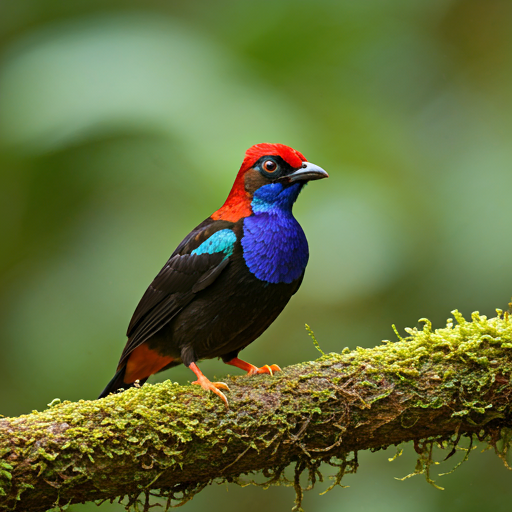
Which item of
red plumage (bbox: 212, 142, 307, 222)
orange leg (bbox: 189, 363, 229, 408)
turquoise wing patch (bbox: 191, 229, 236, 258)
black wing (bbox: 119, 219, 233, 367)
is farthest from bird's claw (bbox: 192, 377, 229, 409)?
red plumage (bbox: 212, 142, 307, 222)

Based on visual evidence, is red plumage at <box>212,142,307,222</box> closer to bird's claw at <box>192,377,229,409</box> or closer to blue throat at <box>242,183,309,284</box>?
blue throat at <box>242,183,309,284</box>

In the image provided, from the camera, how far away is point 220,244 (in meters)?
2.99

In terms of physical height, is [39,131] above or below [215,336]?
above

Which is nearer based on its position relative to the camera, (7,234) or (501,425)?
(501,425)

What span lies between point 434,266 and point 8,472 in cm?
382

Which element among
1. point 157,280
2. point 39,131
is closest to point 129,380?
point 157,280

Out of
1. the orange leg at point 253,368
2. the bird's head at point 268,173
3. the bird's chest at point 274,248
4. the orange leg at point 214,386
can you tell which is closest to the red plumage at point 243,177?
the bird's head at point 268,173

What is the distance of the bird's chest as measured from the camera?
2.92 meters

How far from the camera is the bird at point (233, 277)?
9.58ft

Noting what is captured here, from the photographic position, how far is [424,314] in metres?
5.05

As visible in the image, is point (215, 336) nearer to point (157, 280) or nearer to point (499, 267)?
point (157, 280)

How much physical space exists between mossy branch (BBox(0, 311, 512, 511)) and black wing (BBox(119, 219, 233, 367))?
0.63 meters

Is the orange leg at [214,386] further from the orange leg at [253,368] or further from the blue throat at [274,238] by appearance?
the blue throat at [274,238]

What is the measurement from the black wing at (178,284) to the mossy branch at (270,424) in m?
0.63
